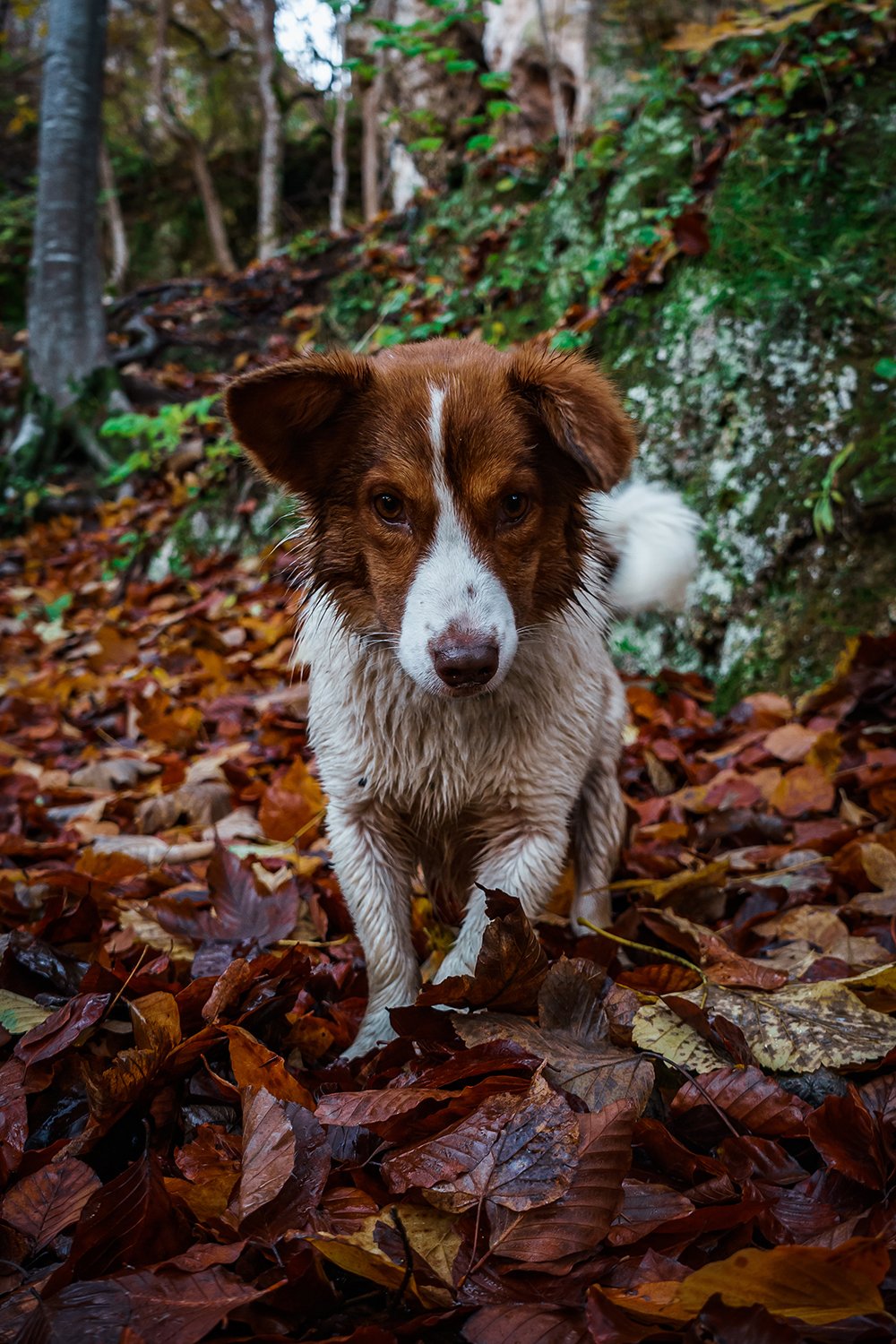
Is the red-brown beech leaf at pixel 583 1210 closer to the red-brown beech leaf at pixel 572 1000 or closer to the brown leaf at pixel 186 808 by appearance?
the red-brown beech leaf at pixel 572 1000

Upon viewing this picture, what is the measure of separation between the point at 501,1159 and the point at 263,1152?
43 cm

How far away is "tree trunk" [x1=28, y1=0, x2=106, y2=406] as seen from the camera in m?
9.95

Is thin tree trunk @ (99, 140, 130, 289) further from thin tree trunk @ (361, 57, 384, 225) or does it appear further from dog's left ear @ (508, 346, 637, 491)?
dog's left ear @ (508, 346, 637, 491)

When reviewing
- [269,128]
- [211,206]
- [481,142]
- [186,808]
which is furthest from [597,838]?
[211,206]

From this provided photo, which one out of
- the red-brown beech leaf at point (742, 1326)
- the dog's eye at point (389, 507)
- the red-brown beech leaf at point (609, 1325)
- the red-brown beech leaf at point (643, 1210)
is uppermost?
the dog's eye at point (389, 507)

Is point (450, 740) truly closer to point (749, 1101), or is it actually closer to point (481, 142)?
point (749, 1101)

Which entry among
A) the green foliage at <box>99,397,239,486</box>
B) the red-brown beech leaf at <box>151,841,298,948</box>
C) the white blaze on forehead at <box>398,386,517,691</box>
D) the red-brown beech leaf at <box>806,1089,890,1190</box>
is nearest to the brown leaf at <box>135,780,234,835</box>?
the red-brown beech leaf at <box>151,841,298,948</box>

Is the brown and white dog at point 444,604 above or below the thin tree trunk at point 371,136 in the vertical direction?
below

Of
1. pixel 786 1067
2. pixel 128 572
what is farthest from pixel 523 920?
pixel 128 572

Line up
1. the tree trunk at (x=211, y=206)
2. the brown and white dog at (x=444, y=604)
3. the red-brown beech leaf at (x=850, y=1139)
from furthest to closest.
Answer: the tree trunk at (x=211, y=206), the brown and white dog at (x=444, y=604), the red-brown beech leaf at (x=850, y=1139)

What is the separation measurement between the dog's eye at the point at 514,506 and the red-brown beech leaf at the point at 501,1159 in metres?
1.36

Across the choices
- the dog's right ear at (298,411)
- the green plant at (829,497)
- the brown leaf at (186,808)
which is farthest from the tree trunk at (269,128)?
the dog's right ear at (298,411)

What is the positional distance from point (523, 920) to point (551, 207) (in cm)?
590

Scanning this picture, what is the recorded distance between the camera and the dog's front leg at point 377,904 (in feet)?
8.48
